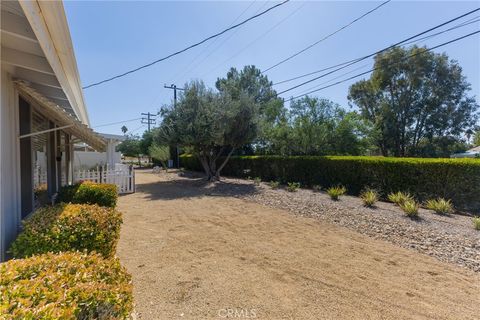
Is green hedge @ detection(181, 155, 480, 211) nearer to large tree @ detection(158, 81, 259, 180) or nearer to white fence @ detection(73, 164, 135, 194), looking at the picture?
large tree @ detection(158, 81, 259, 180)

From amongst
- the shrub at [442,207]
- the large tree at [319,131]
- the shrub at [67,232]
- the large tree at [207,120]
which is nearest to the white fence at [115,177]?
the large tree at [207,120]

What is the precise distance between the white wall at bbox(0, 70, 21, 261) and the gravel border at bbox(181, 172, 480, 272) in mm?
5901

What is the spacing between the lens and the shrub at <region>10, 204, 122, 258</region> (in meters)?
2.38

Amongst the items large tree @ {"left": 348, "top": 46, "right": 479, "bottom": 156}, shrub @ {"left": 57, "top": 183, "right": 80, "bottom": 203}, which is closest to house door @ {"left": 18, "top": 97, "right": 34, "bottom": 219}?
shrub @ {"left": 57, "top": 183, "right": 80, "bottom": 203}

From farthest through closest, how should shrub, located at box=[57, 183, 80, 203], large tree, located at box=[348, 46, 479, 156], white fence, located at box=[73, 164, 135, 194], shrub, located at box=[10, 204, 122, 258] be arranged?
1. large tree, located at box=[348, 46, 479, 156]
2. white fence, located at box=[73, 164, 135, 194]
3. shrub, located at box=[57, 183, 80, 203]
4. shrub, located at box=[10, 204, 122, 258]

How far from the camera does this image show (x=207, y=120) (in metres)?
12.7

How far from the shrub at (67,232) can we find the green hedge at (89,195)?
91.6 inches

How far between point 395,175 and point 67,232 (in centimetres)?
923

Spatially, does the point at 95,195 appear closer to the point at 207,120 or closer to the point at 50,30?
the point at 50,30

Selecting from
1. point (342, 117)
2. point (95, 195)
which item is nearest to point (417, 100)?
point (342, 117)

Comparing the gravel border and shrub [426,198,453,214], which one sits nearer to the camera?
the gravel border

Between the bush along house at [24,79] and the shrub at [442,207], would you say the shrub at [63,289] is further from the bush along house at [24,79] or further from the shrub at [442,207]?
the shrub at [442,207]

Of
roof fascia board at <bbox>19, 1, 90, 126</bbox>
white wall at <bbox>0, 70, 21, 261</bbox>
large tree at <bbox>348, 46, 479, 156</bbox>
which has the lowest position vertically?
white wall at <bbox>0, 70, 21, 261</bbox>

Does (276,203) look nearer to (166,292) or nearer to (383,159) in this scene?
(383,159)
